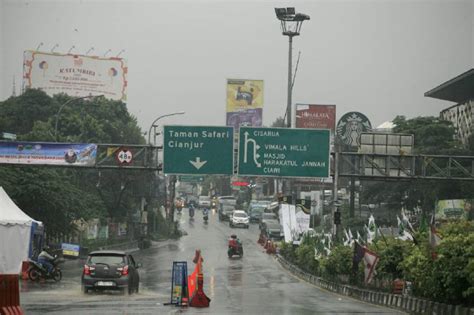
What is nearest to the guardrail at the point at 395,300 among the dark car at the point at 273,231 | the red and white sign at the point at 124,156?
the red and white sign at the point at 124,156

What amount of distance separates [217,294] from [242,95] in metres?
34.8

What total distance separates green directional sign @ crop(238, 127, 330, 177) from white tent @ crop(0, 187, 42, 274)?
893 centimetres

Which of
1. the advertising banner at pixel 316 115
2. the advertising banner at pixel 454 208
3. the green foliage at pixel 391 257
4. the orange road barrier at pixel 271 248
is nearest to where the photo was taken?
the green foliage at pixel 391 257

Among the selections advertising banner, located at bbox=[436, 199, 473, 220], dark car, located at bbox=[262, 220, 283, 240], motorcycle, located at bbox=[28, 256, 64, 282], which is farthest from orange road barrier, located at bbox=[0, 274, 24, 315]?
dark car, located at bbox=[262, 220, 283, 240]

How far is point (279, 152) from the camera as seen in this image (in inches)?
1320

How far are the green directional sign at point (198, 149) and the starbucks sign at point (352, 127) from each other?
13.1m

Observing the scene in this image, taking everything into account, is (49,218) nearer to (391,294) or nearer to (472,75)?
(391,294)

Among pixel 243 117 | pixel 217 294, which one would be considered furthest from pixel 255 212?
pixel 217 294

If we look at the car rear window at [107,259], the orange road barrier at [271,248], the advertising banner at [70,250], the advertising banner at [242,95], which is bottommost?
the orange road barrier at [271,248]

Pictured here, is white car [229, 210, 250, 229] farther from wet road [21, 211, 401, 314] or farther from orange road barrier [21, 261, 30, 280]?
orange road barrier [21, 261, 30, 280]

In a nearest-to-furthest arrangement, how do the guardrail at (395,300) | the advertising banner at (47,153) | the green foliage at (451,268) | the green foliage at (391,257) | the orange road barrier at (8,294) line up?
the orange road barrier at (8,294)
the green foliage at (451,268)
the guardrail at (395,300)
the green foliage at (391,257)
the advertising banner at (47,153)

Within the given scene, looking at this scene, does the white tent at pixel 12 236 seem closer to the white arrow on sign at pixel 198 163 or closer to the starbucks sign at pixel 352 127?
the white arrow on sign at pixel 198 163

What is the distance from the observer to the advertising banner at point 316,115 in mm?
55312

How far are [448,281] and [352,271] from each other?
12.9m
